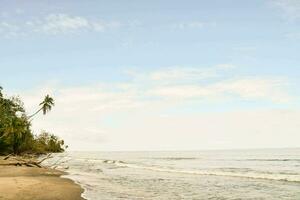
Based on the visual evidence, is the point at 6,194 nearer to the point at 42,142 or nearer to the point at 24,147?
the point at 24,147

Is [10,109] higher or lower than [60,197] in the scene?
higher

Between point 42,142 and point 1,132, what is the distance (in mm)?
48264

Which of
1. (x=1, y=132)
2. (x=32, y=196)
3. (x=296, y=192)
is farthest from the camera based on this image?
(x=1, y=132)

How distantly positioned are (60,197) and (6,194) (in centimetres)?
259

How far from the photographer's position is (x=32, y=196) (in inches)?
774

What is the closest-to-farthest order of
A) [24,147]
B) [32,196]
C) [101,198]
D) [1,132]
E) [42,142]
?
1. [32,196]
2. [101,198]
3. [1,132]
4. [24,147]
5. [42,142]

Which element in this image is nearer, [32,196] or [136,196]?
[32,196]

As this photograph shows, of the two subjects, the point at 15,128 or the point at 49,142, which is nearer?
the point at 15,128

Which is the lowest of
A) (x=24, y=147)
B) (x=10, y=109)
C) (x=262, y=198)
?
(x=262, y=198)

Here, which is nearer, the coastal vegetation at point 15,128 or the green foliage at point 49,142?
the coastal vegetation at point 15,128

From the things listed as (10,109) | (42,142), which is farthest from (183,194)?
(42,142)

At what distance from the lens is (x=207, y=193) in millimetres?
26094

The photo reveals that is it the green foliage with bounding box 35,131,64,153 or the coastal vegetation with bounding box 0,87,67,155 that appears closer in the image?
the coastal vegetation with bounding box 0,87,67,155

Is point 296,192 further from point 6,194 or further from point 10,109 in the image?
point 10,109
